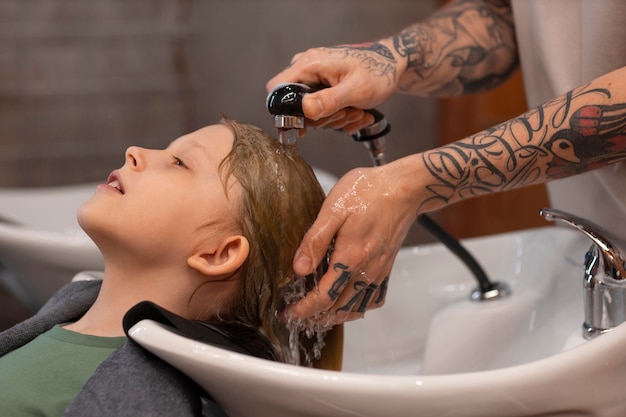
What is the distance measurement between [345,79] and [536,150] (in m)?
0.29

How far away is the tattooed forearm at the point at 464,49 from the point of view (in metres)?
1.36

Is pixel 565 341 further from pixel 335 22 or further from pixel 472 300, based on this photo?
pixel 335 22

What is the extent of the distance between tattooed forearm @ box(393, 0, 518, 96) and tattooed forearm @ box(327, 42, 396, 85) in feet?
0.35

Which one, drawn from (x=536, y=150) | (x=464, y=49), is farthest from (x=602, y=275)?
(x=464, y=49)

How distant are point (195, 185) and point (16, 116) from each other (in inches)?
66.1

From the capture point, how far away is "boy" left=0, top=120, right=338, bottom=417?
1.01 metres

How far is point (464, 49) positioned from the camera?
1396 millimetres

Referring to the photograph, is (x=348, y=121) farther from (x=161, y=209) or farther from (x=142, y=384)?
(x=142, y=384)

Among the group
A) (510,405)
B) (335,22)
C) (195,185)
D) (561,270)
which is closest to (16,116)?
(335,22)

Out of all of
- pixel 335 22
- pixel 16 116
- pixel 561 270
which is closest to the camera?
pixel 561 270

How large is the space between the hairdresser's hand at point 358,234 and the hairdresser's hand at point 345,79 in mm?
127

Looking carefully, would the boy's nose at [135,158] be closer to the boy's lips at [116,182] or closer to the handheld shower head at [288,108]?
the boy's lips at [116,182]

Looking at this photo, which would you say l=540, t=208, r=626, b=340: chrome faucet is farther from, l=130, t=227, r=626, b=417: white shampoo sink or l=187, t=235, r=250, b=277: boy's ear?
l=187, t=235, r=250, b=277: boy's ear

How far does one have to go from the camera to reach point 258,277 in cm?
107
